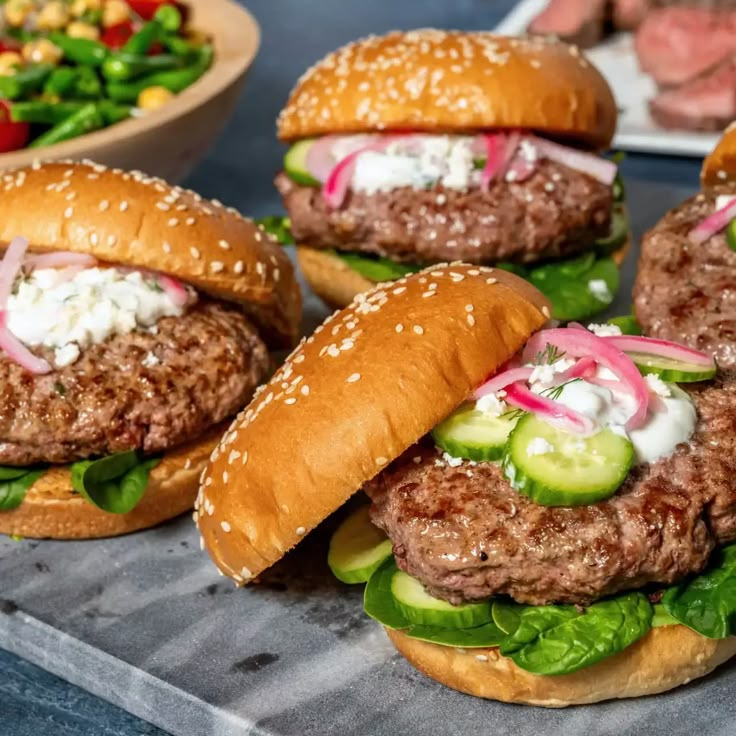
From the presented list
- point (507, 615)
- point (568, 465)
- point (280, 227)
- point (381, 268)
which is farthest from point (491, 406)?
point (280, 227)

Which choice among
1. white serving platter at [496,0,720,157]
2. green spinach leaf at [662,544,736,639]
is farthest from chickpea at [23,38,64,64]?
green spinach leaf at [662,544,736,639]

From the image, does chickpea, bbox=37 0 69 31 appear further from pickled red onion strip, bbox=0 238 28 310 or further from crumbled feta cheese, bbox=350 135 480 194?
pickled red onion strip, bbox=0 238 28 310

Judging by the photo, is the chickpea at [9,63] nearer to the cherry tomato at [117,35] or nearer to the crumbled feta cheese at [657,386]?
the cherry tomato at [117,35]

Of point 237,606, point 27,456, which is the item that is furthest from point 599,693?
point 27,456

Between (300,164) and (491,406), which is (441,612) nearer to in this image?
(491,406)

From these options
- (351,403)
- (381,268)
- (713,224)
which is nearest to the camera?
(351,403)

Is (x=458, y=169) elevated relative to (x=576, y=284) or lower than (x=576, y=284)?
elevated
